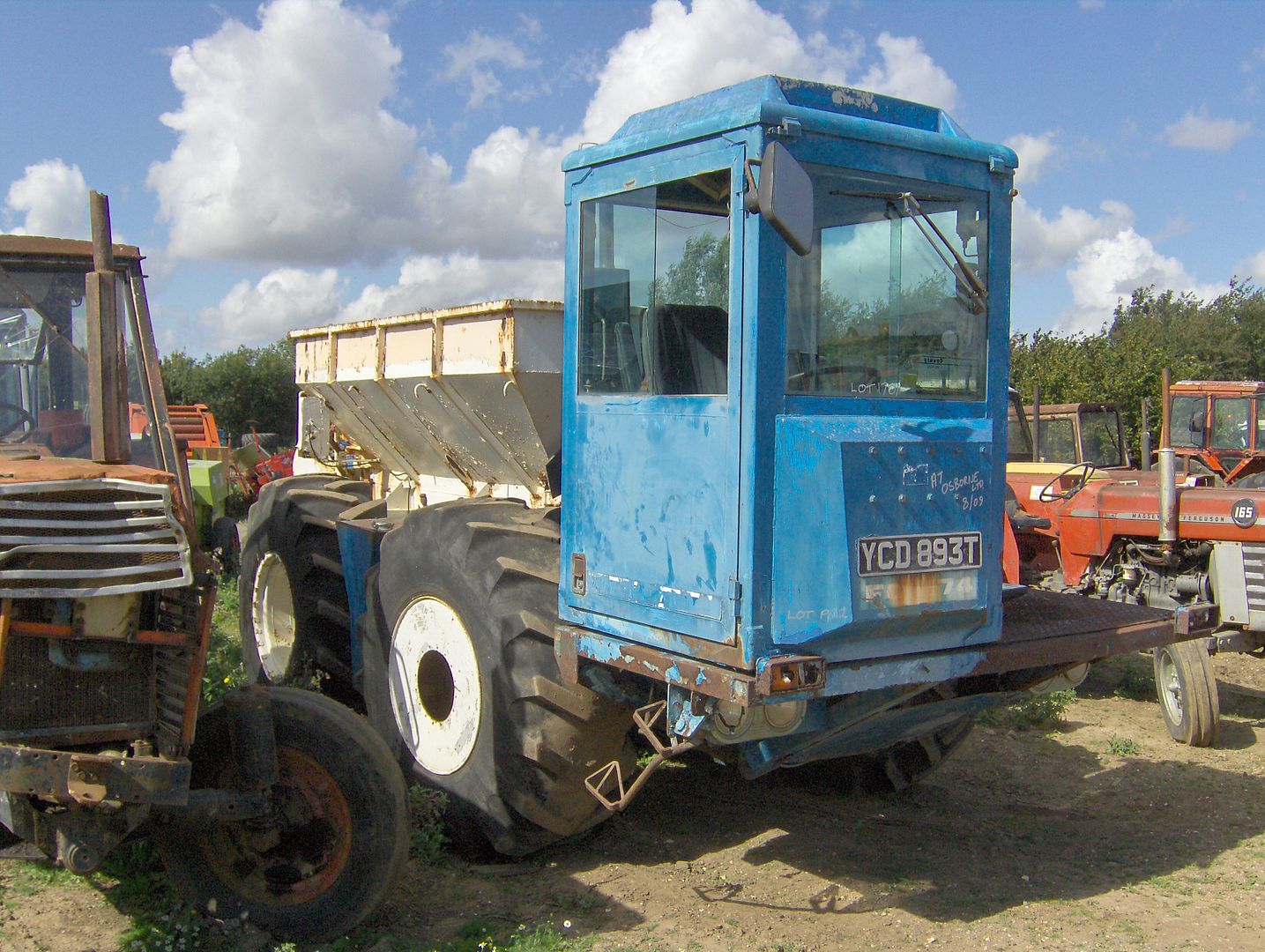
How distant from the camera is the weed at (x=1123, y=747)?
7077 millimetres

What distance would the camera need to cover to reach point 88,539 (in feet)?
12.0

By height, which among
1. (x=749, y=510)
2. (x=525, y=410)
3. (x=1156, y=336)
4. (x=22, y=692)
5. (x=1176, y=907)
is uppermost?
(x=1156, y=336)

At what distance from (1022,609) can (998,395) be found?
1.37 m

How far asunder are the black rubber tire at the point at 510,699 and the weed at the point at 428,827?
0.06 metres

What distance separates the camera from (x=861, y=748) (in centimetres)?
489

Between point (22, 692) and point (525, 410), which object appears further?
point (525, 410)

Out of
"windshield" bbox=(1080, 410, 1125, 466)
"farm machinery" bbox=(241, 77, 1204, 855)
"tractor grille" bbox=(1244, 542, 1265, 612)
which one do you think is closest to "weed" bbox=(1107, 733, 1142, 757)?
"tractor grille" bbox=(1244, 542, 1265, 612)

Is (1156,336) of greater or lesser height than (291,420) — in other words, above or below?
above

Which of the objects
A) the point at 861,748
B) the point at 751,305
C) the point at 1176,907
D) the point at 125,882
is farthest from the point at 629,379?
the point at 1176,907

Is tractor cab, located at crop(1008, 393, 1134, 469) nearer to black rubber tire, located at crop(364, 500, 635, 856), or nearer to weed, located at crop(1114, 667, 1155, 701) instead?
weed, located at crop(1114, 667, 1155, 701)

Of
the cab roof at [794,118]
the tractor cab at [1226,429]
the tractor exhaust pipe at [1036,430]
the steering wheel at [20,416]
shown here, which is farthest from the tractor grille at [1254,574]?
the steering wheel at [20,416]

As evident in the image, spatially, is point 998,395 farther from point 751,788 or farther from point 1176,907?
point 751,788

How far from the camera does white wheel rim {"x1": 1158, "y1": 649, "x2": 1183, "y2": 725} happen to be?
7516mm

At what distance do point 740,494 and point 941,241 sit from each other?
1.33m
